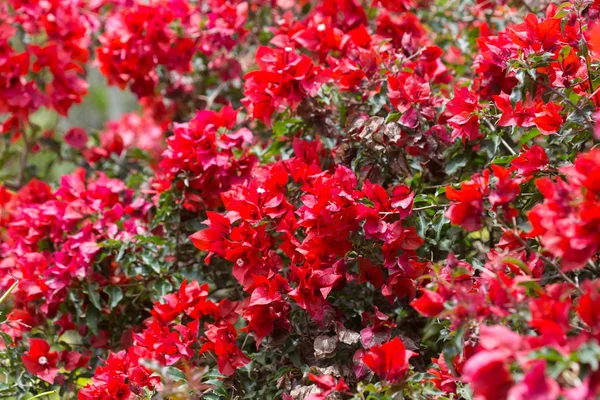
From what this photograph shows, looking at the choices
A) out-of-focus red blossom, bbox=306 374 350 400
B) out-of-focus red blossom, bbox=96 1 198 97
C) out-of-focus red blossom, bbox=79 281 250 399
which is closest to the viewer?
out-of-focus red blossom, bbox=306 374 350 400

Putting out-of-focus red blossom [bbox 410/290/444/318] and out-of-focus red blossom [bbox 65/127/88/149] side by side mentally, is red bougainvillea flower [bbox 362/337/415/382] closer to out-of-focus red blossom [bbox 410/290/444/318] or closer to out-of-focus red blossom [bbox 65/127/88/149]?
out-of-focus red blossom [bbox 410/290/444/318]

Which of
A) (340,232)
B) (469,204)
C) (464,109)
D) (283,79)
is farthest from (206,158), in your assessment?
(469,204)

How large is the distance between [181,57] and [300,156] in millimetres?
746

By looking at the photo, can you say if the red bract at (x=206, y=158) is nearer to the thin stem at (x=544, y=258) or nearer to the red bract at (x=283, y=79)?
the red bract at (x=283, y=79)

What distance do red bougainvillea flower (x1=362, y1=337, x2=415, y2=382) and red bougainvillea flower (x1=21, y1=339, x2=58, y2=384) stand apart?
0.79 meters

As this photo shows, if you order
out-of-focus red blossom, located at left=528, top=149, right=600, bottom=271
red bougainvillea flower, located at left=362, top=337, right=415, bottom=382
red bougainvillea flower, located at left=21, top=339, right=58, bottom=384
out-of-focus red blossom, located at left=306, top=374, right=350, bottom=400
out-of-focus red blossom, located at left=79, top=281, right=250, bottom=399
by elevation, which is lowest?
red bougainvillea flower, located at left=21, top=339, right=58, bottom=384

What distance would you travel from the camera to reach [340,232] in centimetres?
112

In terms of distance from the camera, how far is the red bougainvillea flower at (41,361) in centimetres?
138

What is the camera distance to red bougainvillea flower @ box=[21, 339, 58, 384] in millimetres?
1381

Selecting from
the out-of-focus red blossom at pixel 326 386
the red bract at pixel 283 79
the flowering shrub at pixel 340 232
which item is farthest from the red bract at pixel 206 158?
the out-of-focus red blossom at pixel 326 386

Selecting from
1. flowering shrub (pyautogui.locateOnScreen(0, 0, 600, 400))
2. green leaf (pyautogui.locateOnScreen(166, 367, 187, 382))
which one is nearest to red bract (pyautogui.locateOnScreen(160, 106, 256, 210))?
flowering shrub (pyautogui.locateOnScreen(0, 0, 600, 400))

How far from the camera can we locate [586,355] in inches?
26.8

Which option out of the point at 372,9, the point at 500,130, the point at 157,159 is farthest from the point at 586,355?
the point at 157,159

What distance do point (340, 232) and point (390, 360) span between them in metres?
0.26
